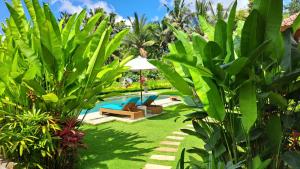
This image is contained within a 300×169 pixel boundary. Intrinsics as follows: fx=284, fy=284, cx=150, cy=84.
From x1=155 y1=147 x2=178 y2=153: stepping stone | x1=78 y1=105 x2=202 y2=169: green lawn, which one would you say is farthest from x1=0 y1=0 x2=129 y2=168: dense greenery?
x1=155 y1=147 x2=178 y2=153: stepping stone

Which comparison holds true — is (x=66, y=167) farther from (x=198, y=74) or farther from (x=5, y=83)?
(x=198, y=74)

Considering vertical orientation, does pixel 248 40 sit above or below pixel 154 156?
above

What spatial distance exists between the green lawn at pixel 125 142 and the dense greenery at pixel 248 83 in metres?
0.61

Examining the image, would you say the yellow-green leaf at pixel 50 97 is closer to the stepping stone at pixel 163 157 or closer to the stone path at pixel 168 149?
the stone path at pixel 168 149

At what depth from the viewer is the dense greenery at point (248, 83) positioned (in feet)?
7.85

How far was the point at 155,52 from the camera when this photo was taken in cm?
4659

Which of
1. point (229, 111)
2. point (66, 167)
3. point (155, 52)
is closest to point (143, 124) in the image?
point (66, 167)

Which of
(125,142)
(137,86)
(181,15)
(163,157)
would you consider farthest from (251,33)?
(181,15)

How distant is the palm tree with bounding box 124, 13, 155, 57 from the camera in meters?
42.4

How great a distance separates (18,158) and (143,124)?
481 cm

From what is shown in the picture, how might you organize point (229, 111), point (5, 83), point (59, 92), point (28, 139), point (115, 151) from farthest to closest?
point (115, 151)
point (59, 92)
point (5, 83)
point (28, 139)
point (229, 111)

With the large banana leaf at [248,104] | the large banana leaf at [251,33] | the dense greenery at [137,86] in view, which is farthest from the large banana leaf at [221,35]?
the dense greenery at [137,86]

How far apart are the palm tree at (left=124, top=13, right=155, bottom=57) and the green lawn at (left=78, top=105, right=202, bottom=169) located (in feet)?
108

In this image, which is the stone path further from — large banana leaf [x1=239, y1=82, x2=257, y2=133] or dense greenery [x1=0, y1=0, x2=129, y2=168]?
large banana leaf [x1=239, y1=82, x2=257, y2=133]
